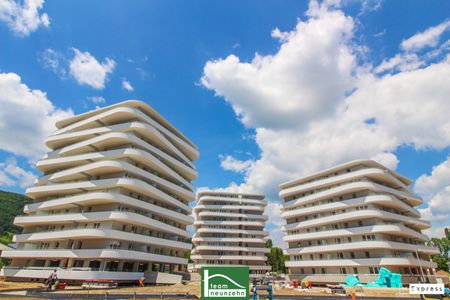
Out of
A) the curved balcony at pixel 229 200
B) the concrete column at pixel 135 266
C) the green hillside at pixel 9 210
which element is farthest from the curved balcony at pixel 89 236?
the green hillside at pixel 9 210

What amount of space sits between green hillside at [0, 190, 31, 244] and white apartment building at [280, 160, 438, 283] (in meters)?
94.7

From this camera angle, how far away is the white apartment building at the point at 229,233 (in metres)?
77.5

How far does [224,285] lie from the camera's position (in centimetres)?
705

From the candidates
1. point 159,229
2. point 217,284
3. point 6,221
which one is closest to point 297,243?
point 159,229

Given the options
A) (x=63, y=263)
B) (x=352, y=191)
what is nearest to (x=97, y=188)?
(x=63, y=263)

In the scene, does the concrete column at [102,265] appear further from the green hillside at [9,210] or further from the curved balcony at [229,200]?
the green hillside at [9,210]

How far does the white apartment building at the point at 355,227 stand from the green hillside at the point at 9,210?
94.7m

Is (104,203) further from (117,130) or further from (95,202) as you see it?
(117,130)

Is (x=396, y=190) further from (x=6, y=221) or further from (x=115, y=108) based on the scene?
(x=6, y=221)

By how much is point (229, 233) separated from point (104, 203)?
162ft

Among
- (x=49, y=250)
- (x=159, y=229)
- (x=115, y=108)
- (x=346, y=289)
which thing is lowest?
(x=346, y=289)

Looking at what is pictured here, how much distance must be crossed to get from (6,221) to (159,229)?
89618mm

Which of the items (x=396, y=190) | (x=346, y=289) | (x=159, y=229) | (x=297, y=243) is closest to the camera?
(x=346, y=289)

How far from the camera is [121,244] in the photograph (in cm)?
3622
